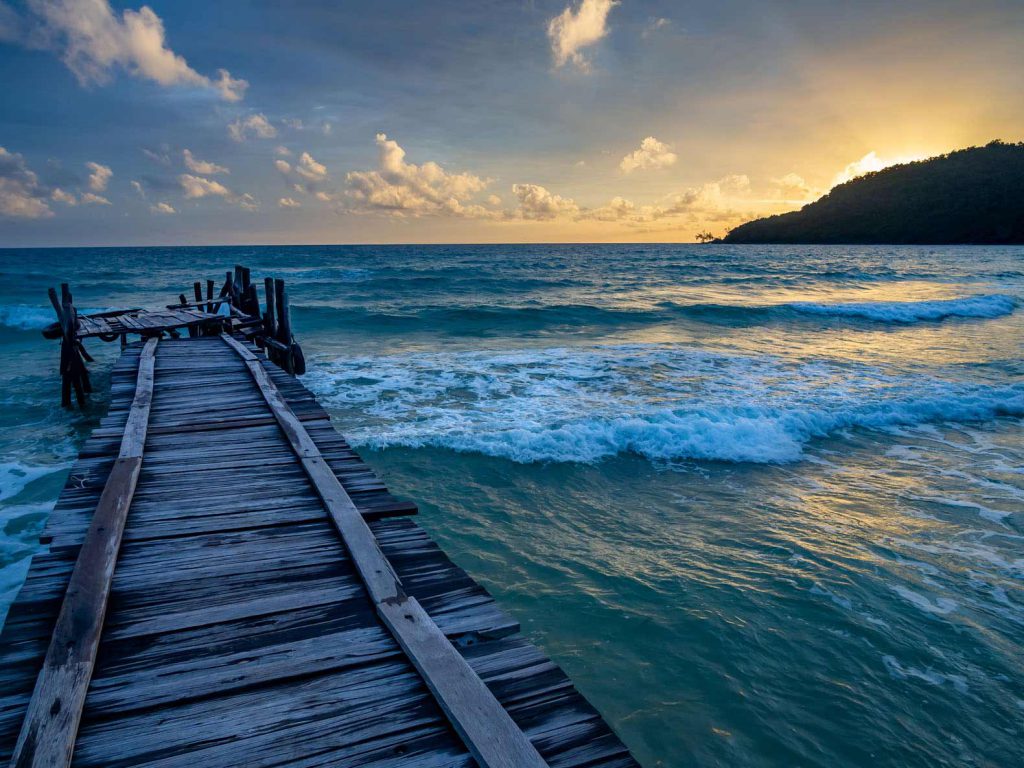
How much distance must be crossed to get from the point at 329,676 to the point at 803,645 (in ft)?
13.8

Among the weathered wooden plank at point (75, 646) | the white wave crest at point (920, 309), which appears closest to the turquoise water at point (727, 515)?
the weathered wooden plank at point (75, 646)

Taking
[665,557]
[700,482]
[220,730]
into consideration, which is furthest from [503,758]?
[700,482]

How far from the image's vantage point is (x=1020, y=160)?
4313 inches

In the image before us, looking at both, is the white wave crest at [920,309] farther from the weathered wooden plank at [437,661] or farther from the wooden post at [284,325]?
the weathered wooden plank at [437,661]

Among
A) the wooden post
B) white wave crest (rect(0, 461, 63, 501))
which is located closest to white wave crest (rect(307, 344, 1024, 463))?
the wooden post

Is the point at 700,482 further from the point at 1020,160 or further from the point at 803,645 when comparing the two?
the point at 1020,160

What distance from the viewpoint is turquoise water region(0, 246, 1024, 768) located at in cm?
412


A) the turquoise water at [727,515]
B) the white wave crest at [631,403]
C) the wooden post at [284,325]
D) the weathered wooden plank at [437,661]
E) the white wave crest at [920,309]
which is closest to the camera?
the weathered wooden plank at [437,661]

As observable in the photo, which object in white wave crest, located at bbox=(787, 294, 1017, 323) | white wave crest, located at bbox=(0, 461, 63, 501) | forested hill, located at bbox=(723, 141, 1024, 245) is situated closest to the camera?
white wave crest, located at bbox=(0, 461, 63, 501)

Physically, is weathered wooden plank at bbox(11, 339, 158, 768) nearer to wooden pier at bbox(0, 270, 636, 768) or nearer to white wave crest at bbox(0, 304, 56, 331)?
wooden pier at bbox(0, 270, 636, 768)

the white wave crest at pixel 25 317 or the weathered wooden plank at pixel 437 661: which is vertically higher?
the weathered wooden plank at pixel 437 661

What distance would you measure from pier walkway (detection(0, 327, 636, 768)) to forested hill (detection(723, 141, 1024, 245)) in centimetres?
13593

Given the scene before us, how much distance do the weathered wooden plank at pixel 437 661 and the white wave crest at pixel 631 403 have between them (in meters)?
5.49

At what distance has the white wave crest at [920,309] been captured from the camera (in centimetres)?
2645
